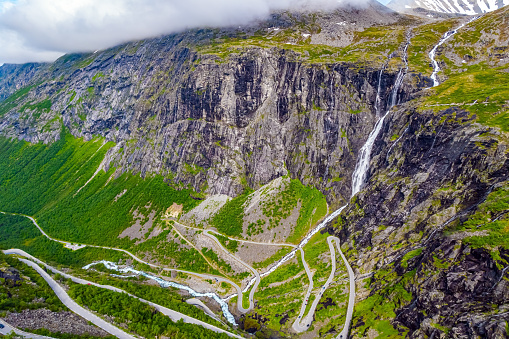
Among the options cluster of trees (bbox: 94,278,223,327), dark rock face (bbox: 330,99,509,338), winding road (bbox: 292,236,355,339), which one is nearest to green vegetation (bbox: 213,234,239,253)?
cluster of trees (bbox: 94,278,223,327)

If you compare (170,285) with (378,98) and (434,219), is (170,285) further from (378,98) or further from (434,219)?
(378,98)

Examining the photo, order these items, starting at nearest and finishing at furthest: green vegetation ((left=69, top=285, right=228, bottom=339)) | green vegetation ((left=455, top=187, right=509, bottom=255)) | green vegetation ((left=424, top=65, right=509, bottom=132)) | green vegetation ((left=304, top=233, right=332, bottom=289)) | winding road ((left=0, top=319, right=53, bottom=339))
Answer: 1. winding road ((left=0, top=319, right=53, bottom=339))
2. green vegetation ((left=455, top=187, right=509, bottom=255))
3. green vegetation ((left=69, top=285, right=228, bottom=339))
4. green vegetation ((left=424, top=65, right=509, bottom=132))
5. green vegetation ((left=304, top=233, right=332, bottom=289))

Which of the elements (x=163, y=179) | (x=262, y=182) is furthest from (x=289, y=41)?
(x=163, y=179)

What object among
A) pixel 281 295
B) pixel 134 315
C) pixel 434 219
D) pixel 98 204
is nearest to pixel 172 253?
pixel 281 295

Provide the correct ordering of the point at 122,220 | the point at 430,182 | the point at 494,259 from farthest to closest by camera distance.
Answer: the point at 122,220, the point at 430,182, the point at 494,259

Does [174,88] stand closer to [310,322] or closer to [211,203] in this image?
[211,203]

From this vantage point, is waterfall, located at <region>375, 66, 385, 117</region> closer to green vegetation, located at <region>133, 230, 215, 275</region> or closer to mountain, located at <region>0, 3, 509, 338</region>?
mountain, located at <region>0, 3, 509, 338</region>
